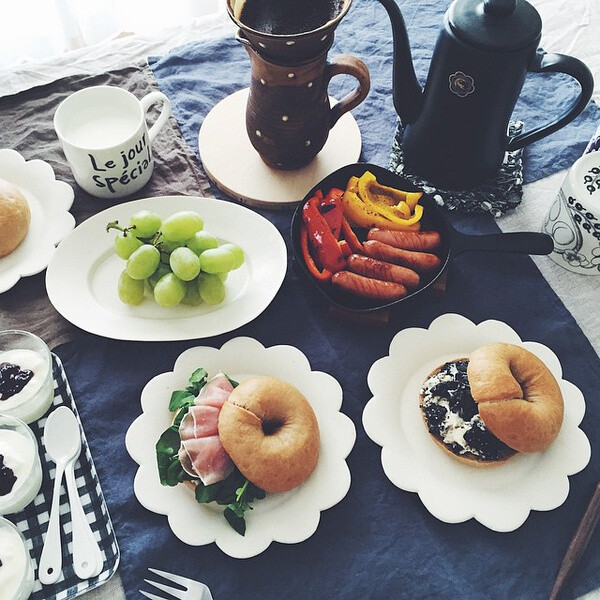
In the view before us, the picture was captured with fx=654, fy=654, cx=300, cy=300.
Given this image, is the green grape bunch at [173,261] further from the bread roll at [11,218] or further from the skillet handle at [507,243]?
the skillet handle at [507,243]

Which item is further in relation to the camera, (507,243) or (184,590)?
(507,243)

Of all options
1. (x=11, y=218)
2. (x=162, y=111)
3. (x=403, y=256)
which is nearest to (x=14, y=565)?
(x=11, y=218)

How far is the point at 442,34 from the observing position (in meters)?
0.86

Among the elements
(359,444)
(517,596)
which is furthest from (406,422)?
(517,596)

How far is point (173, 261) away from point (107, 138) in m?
0.26

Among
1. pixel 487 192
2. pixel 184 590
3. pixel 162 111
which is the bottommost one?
pixel 184 590

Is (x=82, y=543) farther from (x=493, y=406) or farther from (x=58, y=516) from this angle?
(x=493, y=406)

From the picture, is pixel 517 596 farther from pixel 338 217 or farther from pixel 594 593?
pixel 338 217

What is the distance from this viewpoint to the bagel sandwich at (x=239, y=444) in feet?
2.34

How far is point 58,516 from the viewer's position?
28.7 inches

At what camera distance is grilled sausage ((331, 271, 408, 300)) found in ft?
2.82

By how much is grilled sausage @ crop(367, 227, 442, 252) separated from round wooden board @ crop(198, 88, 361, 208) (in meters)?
0.17

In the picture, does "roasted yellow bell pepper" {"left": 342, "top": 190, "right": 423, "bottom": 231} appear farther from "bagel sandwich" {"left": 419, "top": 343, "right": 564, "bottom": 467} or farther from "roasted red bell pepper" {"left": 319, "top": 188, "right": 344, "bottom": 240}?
"bagel sandwich" {"left": 419, "top": 343, "right": 564, "bottom": 467}

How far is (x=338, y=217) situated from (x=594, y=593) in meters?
0.55
